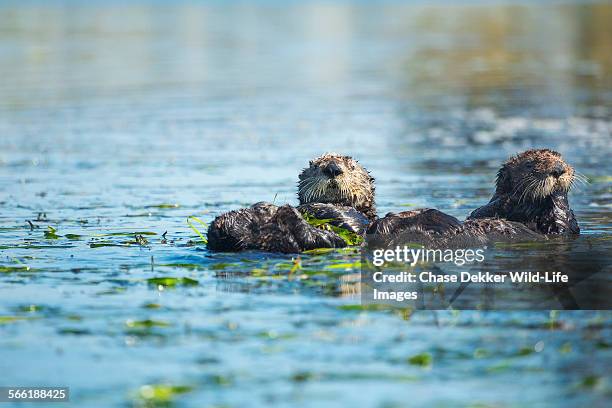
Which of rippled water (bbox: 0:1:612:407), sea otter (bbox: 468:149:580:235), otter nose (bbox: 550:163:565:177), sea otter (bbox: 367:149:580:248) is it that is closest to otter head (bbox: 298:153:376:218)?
sea otter (bbox: 367:149:580:248)

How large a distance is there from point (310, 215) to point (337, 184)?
1.59ft

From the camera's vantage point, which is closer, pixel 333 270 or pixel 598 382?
pixel 598 382

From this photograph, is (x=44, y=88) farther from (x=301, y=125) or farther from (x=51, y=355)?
(x=51, y=355)

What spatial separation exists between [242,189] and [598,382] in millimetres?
7487

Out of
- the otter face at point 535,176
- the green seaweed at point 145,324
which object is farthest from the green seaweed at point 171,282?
the otter face at point 535,176

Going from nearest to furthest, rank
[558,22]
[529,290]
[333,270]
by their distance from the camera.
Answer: [529,290]
[333,270]
[558,22]

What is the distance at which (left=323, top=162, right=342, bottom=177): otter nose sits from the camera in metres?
8.17

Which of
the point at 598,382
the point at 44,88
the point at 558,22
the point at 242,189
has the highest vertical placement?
the point at 558,22

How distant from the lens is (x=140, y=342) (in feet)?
18.0

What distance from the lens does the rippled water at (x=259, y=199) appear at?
499 cm

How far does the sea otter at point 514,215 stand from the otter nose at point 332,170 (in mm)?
780

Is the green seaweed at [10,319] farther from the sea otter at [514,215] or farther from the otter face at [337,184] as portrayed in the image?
the otter face at [337,184]

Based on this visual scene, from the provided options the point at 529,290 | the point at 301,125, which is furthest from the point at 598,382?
the point at 301,125

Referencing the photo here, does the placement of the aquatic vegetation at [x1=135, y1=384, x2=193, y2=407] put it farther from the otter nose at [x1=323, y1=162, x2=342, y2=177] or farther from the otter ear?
the otter ear
